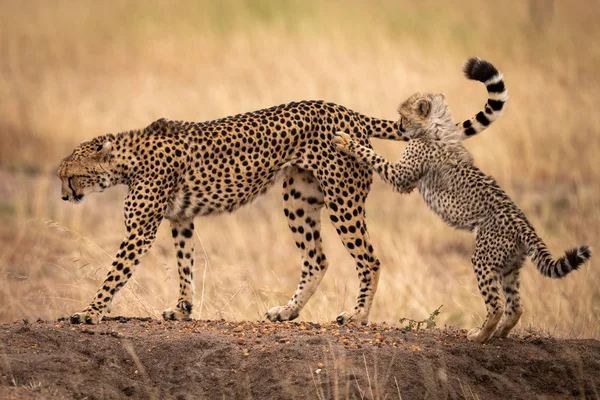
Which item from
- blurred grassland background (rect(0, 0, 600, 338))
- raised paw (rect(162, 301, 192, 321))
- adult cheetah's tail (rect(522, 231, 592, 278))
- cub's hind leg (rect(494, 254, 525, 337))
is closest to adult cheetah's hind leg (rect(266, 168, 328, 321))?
raised paw (rect(162, 301, 192, 321))

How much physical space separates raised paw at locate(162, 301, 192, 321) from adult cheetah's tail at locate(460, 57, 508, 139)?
1885 mm

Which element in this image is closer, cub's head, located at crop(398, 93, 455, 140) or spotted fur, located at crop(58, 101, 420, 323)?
spotted fur, located at crop(58, 101, 420, 323)

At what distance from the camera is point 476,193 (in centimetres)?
601

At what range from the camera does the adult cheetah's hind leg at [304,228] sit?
6.75m

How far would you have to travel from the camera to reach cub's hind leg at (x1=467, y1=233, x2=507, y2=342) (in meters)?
5.64

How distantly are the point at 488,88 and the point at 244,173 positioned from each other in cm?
146

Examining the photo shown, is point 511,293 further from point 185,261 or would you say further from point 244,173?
point 185,261

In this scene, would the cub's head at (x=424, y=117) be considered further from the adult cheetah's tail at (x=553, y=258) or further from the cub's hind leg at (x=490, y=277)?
the adult cheetah's tail at (x=553, y=258)

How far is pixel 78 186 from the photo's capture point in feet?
21.4

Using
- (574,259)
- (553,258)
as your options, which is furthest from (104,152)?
(574,259)

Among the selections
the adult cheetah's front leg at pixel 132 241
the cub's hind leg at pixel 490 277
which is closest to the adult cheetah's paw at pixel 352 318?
the cub's hind leg at pixel 490 277

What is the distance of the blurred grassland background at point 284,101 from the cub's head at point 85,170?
0.91 metres

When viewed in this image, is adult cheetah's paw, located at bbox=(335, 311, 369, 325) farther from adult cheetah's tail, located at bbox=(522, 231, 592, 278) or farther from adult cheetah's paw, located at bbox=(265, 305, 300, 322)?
adult cheetah's tail, located at bbox=(522, 231, 592, 278)

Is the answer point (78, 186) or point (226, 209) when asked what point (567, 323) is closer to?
point (226, 209)
